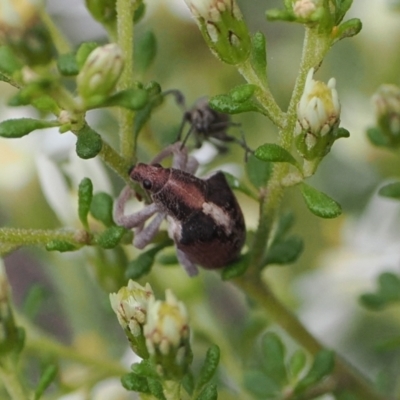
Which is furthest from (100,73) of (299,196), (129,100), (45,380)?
(299,196)

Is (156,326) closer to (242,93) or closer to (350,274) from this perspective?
(242,93)

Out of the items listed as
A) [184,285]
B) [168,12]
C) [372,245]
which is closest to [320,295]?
[372,245]

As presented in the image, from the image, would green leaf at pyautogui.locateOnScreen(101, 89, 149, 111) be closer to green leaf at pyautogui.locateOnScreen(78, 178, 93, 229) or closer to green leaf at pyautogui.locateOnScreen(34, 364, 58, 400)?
green leaf at pyautogui.locateOnScreen(78, 178, 93, 229)

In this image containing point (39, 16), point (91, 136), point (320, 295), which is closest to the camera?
point (91, 136)

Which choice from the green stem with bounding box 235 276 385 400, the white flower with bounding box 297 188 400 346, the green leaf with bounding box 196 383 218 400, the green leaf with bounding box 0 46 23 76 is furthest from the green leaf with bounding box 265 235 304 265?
the white flower with bounding box 297 188 400 346

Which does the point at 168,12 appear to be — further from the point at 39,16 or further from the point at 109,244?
the point at 109,244

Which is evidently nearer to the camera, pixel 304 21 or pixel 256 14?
pixel 304 21

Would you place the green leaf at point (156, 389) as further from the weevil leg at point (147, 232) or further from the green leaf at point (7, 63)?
the green leaf at point (7, 63)
